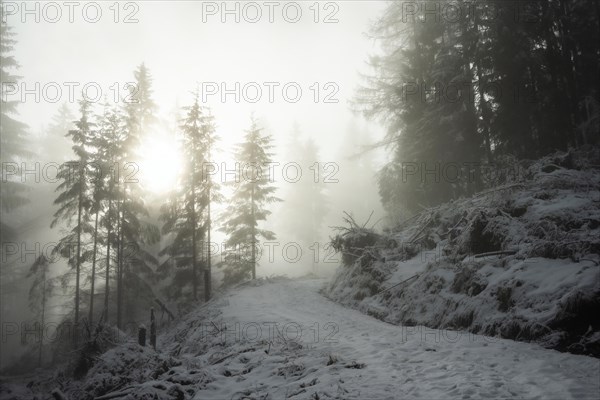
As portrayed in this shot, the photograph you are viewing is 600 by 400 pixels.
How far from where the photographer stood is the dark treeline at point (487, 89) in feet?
60.1

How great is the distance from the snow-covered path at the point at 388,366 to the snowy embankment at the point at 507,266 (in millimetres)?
571

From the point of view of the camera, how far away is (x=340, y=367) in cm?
707

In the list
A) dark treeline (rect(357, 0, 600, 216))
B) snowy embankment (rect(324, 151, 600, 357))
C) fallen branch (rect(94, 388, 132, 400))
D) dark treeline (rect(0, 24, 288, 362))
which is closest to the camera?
snowy embankment (rect(324, 151, 600, 357))

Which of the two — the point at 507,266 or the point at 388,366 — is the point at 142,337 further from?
the point at 507,266

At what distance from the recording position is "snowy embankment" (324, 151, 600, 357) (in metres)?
6.88

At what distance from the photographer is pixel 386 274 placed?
13.5m

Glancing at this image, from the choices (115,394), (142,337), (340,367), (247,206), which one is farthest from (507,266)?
(247,206)

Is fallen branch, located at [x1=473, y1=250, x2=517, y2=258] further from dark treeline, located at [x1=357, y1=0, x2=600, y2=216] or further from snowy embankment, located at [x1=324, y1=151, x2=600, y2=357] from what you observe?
dark treeline, located at [x1=357, y1=0, x2=600, y2=216]

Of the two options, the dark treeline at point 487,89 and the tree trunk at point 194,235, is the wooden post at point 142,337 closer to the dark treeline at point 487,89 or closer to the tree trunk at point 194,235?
the tree trunk at point 194,235

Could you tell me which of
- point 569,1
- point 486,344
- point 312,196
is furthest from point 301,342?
point 312,196

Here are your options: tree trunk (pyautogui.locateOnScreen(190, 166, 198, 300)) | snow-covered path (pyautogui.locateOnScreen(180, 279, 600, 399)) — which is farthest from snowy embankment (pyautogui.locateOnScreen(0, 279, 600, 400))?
tree trunk (pyautogui.locateOnScreen(190, 166, 198, 300))

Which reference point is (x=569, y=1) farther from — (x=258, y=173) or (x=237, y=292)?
(x=237, y=292)

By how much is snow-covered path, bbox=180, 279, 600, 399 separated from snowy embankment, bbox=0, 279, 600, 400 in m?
0.02

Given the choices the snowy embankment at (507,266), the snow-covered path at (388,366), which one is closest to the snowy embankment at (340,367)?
the snow-covered path at (388,366)
